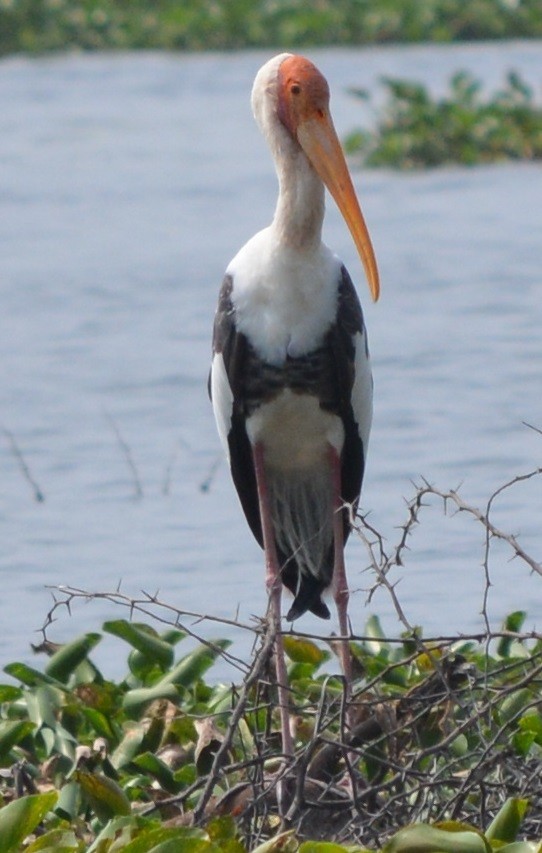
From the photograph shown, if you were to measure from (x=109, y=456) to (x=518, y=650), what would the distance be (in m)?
4.05

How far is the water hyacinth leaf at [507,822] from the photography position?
3.95m

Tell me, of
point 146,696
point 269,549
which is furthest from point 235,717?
point 269,549

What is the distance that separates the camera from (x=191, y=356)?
11.2 metres

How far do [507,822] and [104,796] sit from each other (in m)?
0.96

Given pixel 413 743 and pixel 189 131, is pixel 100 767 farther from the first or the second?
pixel 189 131

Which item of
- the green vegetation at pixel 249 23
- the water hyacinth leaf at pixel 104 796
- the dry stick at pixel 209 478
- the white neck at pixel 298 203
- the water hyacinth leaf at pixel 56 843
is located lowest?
the green vegetation at pixel 249 23

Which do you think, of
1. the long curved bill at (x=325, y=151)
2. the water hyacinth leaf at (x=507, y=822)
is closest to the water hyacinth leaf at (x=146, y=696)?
the long curved bill at (x=325, y=151)

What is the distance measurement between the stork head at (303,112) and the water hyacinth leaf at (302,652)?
1.18 metres

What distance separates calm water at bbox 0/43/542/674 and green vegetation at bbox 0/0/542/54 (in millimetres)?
4382

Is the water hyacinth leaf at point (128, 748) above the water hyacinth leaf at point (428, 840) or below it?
below

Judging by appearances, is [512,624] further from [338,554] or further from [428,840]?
[428,840]

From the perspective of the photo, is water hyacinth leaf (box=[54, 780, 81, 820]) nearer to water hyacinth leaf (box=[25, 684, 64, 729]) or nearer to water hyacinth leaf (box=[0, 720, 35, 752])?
water hyacinth leaf (box=[0, 720, 35, 752])

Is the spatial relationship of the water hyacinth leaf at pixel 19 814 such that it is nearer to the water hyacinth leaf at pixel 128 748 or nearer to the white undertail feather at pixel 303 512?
the water hyacinth leaf at pixel 128 748

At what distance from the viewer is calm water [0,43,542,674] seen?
736 centimetres
